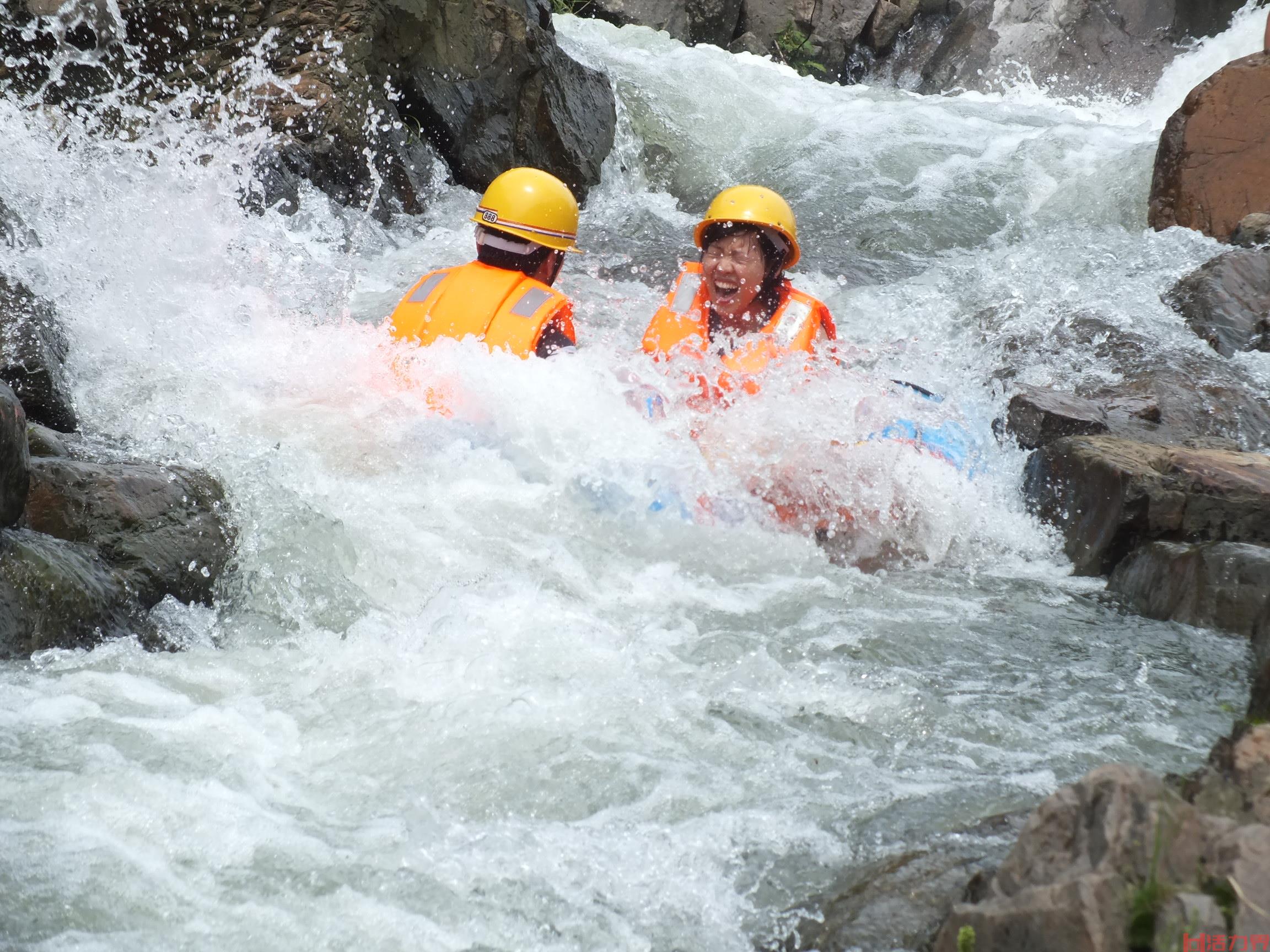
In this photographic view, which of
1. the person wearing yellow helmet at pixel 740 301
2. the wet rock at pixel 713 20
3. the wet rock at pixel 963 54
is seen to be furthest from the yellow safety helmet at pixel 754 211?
the wet rock at pixel 963 54

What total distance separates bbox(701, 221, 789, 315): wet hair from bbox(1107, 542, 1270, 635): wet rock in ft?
6.40

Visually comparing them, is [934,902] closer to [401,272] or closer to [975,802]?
[975,802]

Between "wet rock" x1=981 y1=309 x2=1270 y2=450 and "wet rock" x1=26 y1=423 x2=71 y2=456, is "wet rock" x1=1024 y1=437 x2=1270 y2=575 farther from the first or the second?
"wet rock" x1=26 y1=423 x2=71 y2=456

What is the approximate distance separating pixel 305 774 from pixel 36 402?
7.41ft

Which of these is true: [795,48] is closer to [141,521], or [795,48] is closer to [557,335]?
[557,335]

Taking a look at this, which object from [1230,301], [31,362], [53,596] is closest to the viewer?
[53,596]

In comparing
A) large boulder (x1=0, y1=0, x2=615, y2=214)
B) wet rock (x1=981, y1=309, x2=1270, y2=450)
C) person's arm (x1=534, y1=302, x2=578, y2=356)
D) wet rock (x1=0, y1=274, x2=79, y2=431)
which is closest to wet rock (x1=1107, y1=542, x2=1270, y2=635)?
wet rock (x1=981, y1=309, x2=1270, y2=450)

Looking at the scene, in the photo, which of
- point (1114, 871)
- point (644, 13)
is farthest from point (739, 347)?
point (644, 13)

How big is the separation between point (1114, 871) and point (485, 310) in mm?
3707

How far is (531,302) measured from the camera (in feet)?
15.9

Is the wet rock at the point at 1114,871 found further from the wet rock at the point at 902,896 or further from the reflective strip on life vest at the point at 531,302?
the reflective strip on life vest at the point at 531,302

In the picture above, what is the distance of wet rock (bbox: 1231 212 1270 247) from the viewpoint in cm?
773

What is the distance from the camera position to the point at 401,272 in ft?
23.9

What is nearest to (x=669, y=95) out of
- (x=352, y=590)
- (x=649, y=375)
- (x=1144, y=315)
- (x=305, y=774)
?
(x=1144, y=315)
